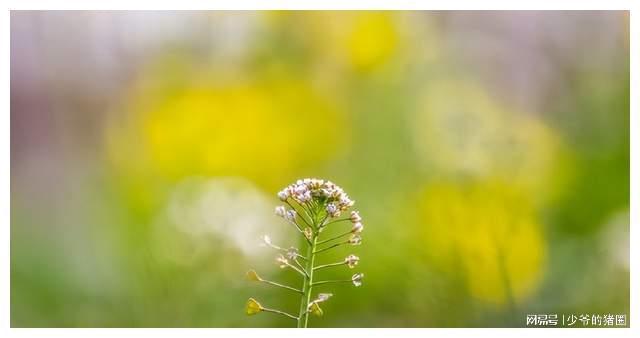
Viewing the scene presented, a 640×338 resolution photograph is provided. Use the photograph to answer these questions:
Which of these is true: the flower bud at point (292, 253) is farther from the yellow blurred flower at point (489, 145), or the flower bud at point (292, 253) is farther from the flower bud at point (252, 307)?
the yellow blurred flower at point (489, 145)

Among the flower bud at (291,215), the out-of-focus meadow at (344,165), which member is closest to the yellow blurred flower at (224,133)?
the out-of-focus meadow at (344,165)

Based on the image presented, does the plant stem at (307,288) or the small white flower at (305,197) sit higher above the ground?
the small white flower at (305,197)

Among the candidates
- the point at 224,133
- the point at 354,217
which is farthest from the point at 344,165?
the point at 224,133

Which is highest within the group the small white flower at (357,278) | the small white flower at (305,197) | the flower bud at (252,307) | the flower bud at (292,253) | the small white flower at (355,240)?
the small white flower at (305,197)

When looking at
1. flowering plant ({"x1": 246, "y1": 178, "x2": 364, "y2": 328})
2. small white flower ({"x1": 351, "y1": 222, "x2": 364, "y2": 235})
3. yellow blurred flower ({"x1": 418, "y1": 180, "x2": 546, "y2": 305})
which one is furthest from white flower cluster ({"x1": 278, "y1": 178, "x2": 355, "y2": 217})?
yellow blurred flower ({"x1": 418, "y1": 180, "x2": 546, "y2": 305})

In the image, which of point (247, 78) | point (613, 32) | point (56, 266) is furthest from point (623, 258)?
point (56, 266)

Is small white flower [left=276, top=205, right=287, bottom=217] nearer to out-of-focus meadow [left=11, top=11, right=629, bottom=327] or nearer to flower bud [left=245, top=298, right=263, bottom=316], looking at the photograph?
out-of-focus meadow [left=11, top=11, right=629, bottom=327]

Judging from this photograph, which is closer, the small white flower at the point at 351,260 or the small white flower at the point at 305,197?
the small white flower at the point at 305,197

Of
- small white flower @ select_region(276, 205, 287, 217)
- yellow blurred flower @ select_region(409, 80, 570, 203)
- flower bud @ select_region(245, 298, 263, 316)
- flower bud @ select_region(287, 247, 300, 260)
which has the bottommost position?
flower bud @ select_region(245, 298, 263, 316)
